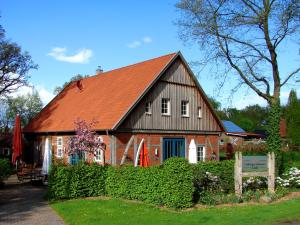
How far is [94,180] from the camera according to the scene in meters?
17.0

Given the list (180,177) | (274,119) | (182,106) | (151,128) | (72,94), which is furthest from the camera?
(72,94)

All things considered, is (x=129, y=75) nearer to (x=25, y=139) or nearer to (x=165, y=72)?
(x=165, y=72)

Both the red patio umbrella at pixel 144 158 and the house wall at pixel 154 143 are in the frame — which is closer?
the red patio umbrella at pixel 144 158

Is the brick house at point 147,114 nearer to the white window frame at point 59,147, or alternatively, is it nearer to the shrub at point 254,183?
the white window frame at point 59,147

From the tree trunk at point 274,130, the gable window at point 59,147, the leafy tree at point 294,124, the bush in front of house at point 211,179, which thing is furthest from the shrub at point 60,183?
the leafy tree at point 294,124

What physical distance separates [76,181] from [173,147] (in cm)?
1053

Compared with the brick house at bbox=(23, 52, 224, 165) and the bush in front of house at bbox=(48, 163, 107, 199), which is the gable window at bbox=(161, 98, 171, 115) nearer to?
the brick house at bbox=(23, 52, 224, 165)

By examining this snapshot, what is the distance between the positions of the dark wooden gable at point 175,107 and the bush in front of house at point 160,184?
7395 millimetres

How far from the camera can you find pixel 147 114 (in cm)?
2477

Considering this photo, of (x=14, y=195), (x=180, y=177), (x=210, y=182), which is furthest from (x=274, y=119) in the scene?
(x=14, y=195)

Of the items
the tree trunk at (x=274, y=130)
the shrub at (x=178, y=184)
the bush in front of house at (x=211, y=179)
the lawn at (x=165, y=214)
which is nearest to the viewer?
the lawn at (x=165, y=214)

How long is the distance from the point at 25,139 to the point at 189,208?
79.4 feet

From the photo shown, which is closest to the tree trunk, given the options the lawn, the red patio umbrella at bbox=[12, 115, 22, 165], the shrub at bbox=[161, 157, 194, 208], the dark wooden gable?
the dark wooden gable

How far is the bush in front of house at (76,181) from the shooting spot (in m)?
16.3
